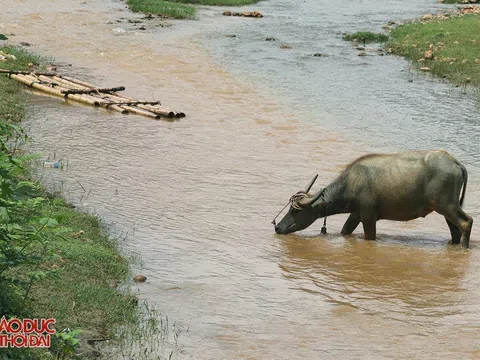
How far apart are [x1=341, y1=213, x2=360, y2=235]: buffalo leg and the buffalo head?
0.41 meters

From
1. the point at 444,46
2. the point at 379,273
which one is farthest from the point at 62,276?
the point at 444,46

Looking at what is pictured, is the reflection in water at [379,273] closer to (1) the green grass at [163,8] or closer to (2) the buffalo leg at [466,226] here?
(2) the buffalo leg at [466,226]

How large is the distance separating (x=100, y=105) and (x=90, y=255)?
8.83 meters

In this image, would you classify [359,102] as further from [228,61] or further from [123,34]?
[123,34]

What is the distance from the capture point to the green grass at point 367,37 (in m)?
27.0

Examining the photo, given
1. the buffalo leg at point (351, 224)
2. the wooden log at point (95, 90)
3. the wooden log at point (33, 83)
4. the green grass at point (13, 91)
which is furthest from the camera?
the wooden log at point (33, 83)

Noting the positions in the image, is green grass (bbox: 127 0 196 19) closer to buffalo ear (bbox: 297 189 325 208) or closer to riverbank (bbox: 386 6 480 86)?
riverbank (bbox: 386 6 480 86)

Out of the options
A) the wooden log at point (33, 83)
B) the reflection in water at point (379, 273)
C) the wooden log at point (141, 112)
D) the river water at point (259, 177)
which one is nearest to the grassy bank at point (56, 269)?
the river water at point (259, 177)

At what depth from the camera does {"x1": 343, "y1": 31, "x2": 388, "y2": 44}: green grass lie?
27016mm

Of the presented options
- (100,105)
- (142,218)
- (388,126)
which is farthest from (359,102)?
(142,218)

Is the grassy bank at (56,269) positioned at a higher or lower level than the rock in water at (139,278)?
higher

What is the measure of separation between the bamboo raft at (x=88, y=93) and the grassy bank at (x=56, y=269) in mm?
6484

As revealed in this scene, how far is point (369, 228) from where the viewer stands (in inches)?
→ 416

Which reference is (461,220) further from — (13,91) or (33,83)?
(33,83)
